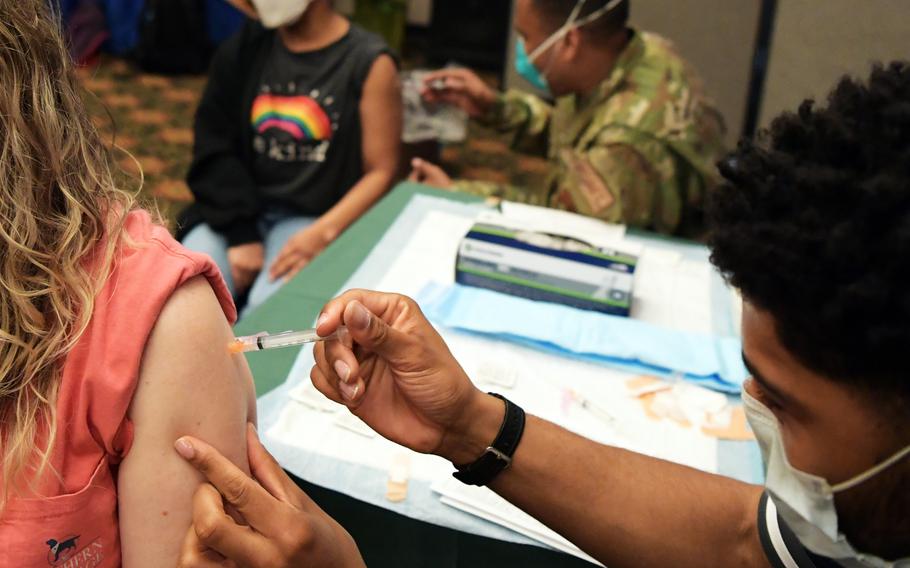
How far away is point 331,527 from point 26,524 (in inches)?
12.4

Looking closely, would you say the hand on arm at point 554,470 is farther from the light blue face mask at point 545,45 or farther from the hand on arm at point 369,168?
the light blue face mask at point 545,45

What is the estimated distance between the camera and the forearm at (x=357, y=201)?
2146 millimetres

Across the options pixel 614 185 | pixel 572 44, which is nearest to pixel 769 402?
pixel 614 185

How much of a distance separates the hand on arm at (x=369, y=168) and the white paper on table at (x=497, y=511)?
3.44 feet

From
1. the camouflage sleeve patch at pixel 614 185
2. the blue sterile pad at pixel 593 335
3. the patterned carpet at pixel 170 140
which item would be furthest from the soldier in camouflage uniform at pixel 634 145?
the patterned carpet at pixel 170 140

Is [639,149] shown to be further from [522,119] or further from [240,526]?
[240,526]

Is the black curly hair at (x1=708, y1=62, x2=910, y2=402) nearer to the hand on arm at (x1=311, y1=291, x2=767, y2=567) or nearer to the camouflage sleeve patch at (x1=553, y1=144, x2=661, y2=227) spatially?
the hand on arm at (x1=311, y1=291, x2=767, y2=567)

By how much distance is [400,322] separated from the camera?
1.02 meters

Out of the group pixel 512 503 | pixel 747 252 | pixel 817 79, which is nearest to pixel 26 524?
pixel 512 503

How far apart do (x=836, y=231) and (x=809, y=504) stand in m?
0.32

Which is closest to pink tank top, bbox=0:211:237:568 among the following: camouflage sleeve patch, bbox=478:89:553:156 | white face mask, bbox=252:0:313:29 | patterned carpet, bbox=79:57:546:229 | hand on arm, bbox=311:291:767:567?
hand on arm, bbox=311:291:767:567

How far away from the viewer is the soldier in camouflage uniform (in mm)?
1961

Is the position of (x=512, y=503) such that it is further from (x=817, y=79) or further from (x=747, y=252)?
(x=817, y=79)

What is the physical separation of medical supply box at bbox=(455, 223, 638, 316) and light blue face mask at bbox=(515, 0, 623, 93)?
0.73 meters
